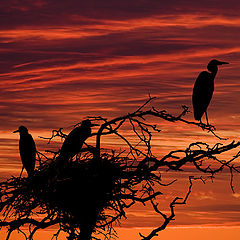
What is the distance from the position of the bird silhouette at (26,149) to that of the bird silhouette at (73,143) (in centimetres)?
201

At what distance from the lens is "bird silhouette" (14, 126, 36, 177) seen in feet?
41.2

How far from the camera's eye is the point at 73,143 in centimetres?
984

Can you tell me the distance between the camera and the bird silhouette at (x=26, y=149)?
41.2ft

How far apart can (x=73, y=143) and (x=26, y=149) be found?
3.60 meters

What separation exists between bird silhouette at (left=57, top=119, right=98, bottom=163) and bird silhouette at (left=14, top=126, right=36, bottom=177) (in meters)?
2.01

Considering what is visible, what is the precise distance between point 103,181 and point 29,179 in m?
1.10

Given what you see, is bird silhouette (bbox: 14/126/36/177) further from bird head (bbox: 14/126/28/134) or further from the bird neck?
the bird neck

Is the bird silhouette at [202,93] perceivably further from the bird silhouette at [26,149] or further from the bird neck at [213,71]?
the bird silhouette at [26,149]

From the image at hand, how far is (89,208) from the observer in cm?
880

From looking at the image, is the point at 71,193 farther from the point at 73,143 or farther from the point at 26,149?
the point at 26,149

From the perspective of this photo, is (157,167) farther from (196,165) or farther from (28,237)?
(28,237)

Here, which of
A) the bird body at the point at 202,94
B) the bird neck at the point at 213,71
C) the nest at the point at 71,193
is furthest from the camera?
the bird neck at the point at 213,71

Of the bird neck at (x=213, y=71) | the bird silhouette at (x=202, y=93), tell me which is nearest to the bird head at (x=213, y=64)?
the bird neck at (x=213, y=71)

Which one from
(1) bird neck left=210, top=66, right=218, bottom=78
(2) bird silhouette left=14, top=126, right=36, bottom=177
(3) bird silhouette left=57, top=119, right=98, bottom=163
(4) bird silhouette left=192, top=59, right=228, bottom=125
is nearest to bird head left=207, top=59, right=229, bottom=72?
(1) bird neck left=210, top=66, right=218, bottom=78
